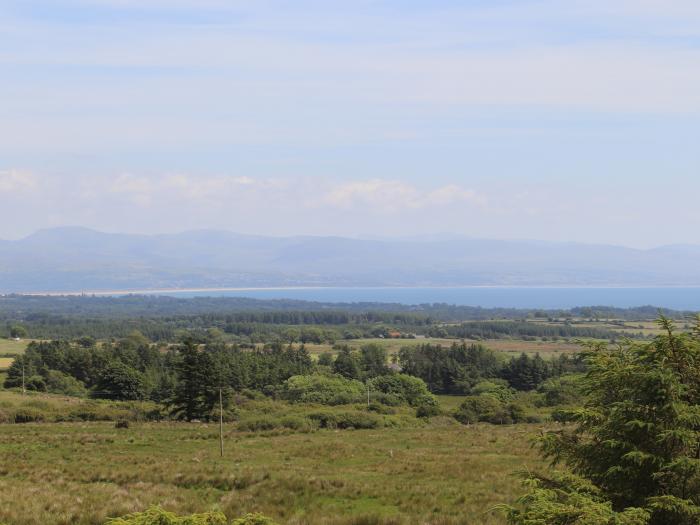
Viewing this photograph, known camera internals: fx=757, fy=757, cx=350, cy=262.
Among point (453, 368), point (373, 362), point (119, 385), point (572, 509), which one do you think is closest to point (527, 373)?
point (453, 368)

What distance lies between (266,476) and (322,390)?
5540 cm

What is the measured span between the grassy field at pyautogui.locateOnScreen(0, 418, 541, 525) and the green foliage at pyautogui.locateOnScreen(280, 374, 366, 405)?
32.7 metres

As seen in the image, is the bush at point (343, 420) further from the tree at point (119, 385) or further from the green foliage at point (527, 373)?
the green foliage at point (527, 373)

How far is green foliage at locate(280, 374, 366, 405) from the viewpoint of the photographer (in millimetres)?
73938

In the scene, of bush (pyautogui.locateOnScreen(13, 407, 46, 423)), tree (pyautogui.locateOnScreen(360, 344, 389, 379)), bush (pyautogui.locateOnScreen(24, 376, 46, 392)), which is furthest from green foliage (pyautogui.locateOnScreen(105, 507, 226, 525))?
tree (pyautogui.locateOnScreen(360, 344, 389, 379))

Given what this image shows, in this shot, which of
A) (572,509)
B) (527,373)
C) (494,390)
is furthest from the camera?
(527,373)

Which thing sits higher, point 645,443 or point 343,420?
point 645,443

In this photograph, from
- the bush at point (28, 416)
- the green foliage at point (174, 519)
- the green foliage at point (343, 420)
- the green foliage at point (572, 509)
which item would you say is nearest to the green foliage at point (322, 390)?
the green foliage at point (343, 420)

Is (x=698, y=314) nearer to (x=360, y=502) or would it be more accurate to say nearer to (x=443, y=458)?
(x=360, y=502)

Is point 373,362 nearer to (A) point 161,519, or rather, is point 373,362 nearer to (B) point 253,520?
(B) point 253,520

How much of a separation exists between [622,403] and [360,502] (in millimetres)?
10298

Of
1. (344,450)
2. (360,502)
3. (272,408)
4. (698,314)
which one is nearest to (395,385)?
(272,408)

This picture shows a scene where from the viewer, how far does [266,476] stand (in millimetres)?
24297

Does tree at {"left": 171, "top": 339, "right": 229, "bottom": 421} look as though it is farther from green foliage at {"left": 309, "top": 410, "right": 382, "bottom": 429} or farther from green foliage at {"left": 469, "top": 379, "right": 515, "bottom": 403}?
green foliage at {"left": 469, "top": 379, "right": 515, "bottom": 403}
